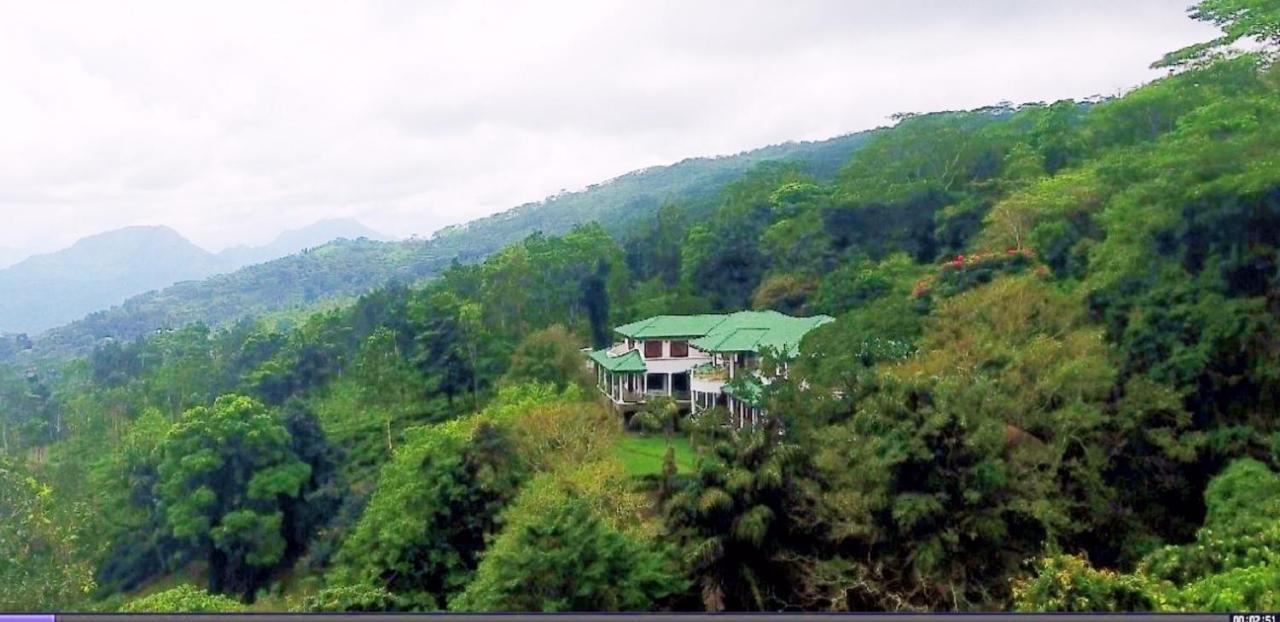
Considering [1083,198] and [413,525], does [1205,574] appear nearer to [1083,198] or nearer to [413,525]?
[1083,198]

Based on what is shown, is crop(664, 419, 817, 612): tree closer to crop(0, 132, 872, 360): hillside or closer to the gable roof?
the gable roof

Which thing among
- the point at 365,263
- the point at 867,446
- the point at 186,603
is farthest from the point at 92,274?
the point at 867,446

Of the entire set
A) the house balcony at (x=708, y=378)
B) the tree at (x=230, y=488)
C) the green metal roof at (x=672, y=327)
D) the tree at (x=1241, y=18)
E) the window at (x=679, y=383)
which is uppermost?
the tree at (x=1241, y=18)

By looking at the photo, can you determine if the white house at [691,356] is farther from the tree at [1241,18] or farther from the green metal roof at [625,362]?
the tree at [1241,18]

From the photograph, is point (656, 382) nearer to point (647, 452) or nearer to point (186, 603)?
point (647, 452)

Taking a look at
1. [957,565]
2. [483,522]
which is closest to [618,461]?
[483,522]

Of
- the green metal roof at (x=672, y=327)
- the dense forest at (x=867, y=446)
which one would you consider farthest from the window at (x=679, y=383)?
the dense forest at (x=867, y=446)
